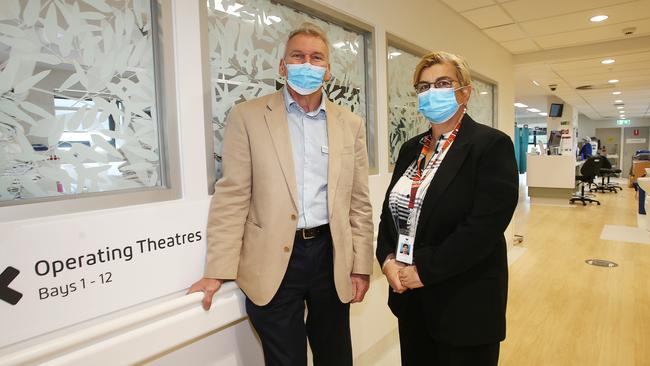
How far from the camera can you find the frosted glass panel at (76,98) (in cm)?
120

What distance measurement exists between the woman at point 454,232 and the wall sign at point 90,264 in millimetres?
839

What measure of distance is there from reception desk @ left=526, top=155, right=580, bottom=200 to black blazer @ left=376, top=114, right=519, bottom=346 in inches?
350

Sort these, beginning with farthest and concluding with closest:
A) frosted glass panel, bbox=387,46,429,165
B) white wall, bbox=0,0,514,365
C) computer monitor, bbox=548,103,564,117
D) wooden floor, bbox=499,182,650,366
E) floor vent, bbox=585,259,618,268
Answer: computer monitor, bbox=548,103,564,117 < floor vent, bbox=585,259,618,268 < frosted glass panel, bbox=387,46,429,165 < wooden floor, bbox=499,182,650,366 < white wall, bbox=0,0,514,365

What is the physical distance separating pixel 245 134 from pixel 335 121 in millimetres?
380

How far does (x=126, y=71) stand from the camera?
1453 millimetres

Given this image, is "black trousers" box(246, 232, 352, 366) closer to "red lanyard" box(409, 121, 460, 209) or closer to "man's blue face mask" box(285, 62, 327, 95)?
"red lanyard" box(409, 121, 460, 209)

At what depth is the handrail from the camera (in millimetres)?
1103

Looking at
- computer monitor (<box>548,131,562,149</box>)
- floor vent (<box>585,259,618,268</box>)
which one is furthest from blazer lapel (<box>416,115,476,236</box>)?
computer monitor (<box>548,131,562,149</box>)

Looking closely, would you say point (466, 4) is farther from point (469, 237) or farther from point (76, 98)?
point (76, 98)

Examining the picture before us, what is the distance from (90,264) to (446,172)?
4.04 ft

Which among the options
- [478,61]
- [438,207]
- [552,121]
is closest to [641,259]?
[478,61]

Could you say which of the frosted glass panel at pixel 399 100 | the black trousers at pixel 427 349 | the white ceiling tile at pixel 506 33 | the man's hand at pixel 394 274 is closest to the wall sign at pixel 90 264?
the man's hand at pixel 394 274

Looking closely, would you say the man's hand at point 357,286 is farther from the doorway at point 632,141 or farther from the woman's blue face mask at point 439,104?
the doorway at point 632,141

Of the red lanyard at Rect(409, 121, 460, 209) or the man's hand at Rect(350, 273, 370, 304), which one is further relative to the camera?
the man's hand at Rect(350, 273, 370, 304)
